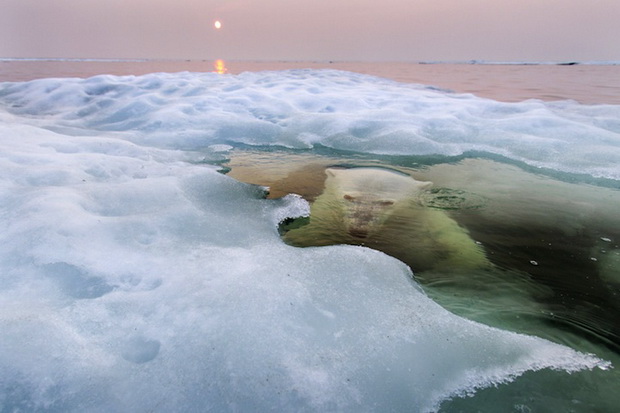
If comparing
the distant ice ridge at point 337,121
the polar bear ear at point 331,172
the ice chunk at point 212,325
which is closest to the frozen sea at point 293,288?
the ice chunk at point 212,325

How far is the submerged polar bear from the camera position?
295cm

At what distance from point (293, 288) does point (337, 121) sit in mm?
5471

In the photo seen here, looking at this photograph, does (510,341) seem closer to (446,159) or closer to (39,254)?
(39,254)

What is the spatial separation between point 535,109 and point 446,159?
389cm

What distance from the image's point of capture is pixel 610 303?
2.39 meters

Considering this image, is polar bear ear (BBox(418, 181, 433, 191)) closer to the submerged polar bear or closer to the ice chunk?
the submerged polar bear

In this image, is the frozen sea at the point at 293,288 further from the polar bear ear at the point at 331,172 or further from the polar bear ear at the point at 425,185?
the polar bear ear at the point at 331,172

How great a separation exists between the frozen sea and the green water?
1 cm

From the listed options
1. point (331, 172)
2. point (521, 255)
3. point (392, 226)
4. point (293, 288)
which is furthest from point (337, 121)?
point (293, 288)

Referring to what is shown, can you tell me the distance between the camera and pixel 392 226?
3434mm

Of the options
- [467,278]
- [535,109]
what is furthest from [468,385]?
[535,109]

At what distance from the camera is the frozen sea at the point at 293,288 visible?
1.64m

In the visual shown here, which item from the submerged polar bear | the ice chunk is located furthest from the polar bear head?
the ice chunk

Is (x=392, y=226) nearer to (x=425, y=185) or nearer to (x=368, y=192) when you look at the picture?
(x=368, y=192)
